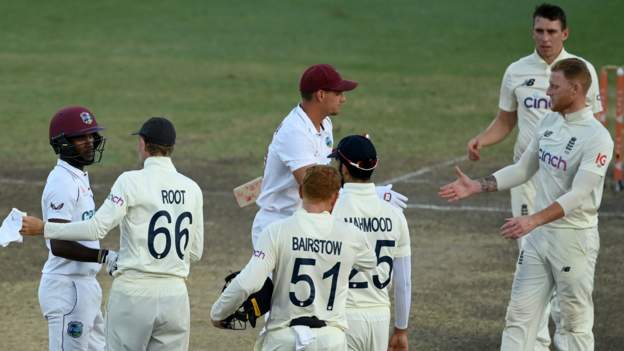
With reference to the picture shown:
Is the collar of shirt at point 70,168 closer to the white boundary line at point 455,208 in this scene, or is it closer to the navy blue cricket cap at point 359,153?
the navy blue cricket cap at point 359,153

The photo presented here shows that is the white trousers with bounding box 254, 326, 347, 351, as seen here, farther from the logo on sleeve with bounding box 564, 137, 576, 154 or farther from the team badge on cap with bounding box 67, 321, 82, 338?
the logo on sleeve with bounding box 564, 137, 576, 154

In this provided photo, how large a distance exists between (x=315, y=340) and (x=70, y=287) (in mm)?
2293

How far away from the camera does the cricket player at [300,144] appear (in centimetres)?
977

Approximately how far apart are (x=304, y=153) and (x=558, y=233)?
2.06 m

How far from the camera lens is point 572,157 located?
9742 mm

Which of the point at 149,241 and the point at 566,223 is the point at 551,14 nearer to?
the point at 566,223

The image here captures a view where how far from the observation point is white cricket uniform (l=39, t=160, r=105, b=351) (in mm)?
9008

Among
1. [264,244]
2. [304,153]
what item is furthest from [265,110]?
[264,244]

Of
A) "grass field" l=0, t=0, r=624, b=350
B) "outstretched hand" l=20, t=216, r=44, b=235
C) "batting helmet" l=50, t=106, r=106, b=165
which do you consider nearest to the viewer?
"outstretched hand" l=20, t=216, r=44, b=235

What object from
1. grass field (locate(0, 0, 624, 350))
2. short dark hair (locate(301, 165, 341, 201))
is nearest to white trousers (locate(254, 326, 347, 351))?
short dark hair (locate(301, 165, 341, 201))

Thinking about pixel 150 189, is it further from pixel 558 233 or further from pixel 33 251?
pixel 33 251

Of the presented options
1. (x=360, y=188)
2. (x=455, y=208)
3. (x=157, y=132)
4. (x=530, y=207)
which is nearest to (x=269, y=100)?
(x=455, y=208)

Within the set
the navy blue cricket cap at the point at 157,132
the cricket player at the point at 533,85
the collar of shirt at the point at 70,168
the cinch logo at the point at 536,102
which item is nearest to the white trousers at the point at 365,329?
the navy blue cricket cap at the point at 157,132

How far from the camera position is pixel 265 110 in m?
24.2
